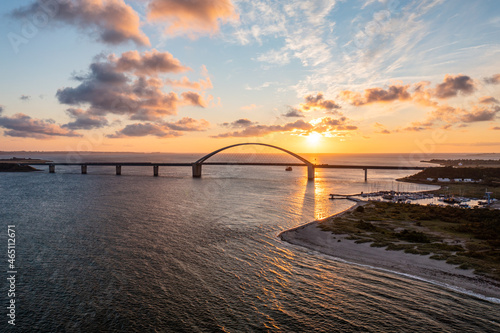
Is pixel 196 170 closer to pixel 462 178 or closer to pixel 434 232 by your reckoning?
pixel 434 232

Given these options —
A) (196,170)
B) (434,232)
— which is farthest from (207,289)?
(196,170)

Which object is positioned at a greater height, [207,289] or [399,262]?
[399,262]

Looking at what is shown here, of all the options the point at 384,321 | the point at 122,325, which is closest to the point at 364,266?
the point at 384,321

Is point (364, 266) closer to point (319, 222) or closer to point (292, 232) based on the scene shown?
point (292, 232)

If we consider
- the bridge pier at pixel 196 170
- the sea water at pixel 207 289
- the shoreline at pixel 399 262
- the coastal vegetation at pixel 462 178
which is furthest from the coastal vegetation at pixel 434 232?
the bridge pier at pixel 196 170

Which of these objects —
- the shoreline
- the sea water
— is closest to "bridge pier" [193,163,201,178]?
the sea water

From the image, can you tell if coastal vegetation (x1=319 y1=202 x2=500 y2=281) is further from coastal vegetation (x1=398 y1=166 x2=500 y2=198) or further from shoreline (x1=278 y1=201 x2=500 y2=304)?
coastal vegetation (x1=398 y1=166 x2=500 y2=198)
